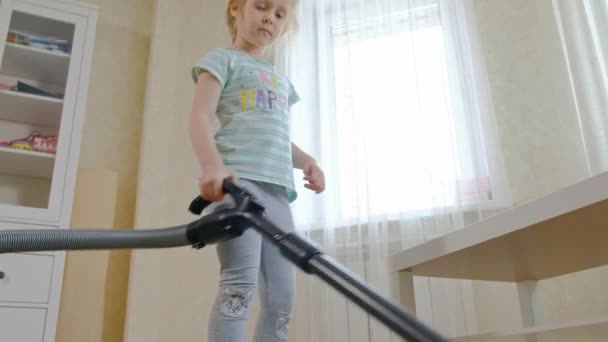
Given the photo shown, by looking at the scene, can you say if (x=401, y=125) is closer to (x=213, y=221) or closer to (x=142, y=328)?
(x=142, y=328)

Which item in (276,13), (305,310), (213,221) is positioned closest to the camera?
(213,221)

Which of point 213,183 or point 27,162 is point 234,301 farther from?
point 27,162

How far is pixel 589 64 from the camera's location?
177cm

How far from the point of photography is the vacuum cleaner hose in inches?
26.5

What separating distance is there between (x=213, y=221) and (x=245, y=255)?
0.28 m

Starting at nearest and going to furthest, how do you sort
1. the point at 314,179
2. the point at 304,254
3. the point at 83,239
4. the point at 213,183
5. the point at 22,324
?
the point at 304,254, the point at 83,239, the point at 213,183, the point at 314,179, the point at 22,324

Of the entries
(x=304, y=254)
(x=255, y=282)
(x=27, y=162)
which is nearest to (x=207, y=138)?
(x=255, y=282)

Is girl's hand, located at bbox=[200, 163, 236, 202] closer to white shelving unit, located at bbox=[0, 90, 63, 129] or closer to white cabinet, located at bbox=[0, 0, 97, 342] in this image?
white cabinet, located at bbox=[0, 0, 97, 342]

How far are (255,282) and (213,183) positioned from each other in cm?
24

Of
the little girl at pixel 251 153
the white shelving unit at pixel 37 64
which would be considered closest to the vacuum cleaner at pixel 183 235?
the little girl at pixel 251 153

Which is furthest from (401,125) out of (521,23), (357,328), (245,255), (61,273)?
(61,273)

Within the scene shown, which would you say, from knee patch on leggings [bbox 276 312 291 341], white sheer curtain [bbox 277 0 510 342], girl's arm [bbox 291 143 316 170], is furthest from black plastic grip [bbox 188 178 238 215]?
white sheer curtain [bbox 277 0 510 342]

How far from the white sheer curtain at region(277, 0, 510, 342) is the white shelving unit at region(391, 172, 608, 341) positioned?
1.35 feet

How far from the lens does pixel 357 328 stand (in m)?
1.82
